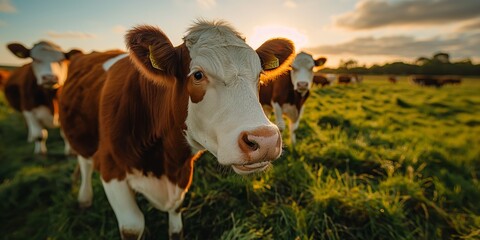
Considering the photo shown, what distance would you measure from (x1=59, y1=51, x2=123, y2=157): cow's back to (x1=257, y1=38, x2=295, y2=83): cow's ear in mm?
1714

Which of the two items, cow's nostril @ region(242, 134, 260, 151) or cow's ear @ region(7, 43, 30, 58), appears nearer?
cow's nostril @ region(242, 134, 260, 151)

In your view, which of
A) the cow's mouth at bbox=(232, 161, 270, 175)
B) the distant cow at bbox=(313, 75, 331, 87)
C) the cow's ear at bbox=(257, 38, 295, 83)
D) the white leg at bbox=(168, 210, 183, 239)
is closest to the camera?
the cow's mouth at bbox=(232, 161, 270, 175)

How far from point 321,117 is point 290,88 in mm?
1767

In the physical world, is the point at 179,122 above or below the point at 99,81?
below

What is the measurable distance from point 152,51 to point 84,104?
5.53ft

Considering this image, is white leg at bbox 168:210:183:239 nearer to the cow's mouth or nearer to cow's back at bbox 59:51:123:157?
cow's back at bbox 59:51:123:157

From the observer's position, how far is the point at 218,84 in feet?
5.33

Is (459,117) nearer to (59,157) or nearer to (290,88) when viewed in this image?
(290,88)

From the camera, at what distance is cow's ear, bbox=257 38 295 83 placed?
2.10 m

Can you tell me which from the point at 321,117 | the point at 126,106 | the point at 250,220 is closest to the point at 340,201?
the point at 250,220

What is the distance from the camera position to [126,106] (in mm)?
2365

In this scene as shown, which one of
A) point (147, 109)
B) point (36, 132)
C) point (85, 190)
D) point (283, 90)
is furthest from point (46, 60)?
point (283, 90)

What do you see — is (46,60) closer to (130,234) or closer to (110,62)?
(110,62)

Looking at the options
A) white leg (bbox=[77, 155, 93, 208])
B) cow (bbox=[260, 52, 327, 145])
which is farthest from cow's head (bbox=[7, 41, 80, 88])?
cow (bbox=[260, 52, 327, 145])
